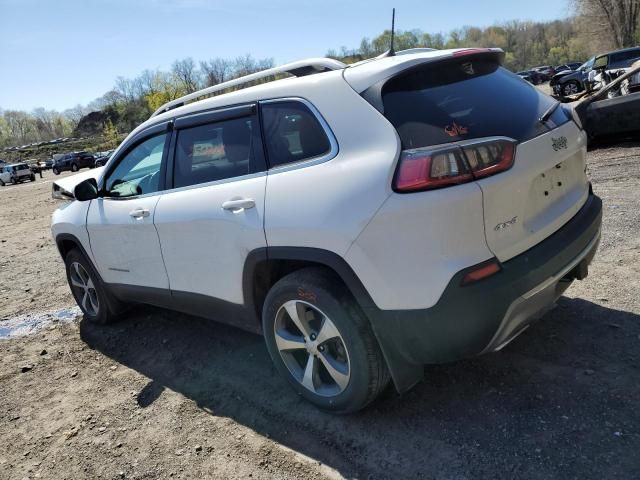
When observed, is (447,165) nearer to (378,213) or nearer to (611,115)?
(378,213)

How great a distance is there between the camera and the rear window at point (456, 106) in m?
2.36

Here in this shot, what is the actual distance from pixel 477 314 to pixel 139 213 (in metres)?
2.46

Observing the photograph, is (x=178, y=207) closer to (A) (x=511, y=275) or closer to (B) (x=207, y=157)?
(B) (x=207, y=157)

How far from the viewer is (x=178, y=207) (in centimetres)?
330

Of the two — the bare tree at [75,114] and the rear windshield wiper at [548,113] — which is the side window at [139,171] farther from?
the bare tree at [75,114]

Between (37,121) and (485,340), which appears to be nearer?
(485,340)

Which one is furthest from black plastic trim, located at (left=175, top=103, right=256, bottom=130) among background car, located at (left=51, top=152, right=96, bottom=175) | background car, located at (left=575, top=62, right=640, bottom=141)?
background car, located at (left=51, top=152, right=96, bottom=175)

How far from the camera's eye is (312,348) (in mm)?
2789

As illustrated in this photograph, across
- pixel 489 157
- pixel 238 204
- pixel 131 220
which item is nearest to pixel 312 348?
pixel 238 204

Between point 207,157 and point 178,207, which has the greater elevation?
point 207,157

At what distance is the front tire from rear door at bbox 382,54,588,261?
77cm

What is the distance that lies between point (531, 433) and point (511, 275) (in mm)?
820

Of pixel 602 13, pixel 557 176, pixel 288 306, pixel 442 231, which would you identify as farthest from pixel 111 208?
pixel 602 13

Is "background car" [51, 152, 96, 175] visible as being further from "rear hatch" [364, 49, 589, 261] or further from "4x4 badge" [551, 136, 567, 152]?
"4x4 badge" [551, 136, 567, 152]
